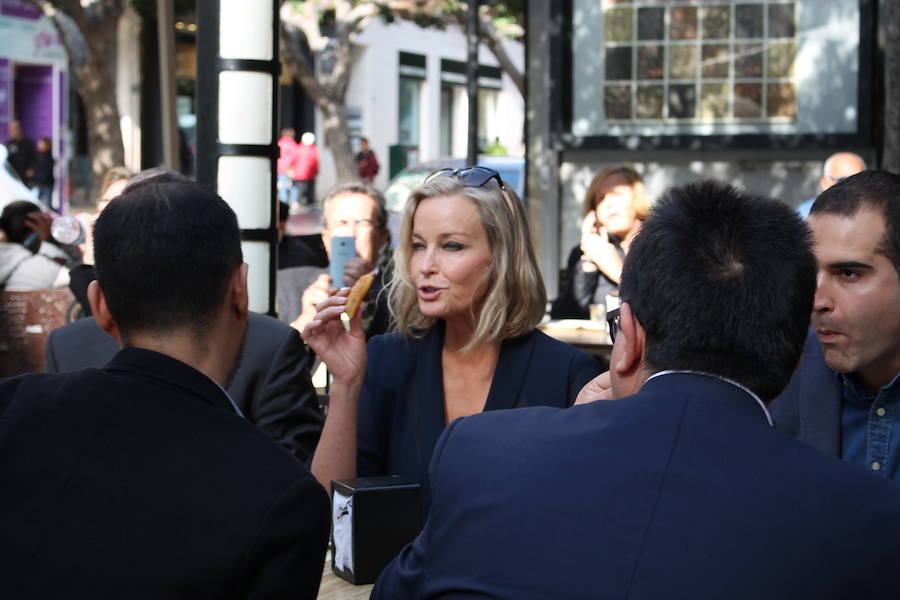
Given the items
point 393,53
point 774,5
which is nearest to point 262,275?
point 774,5

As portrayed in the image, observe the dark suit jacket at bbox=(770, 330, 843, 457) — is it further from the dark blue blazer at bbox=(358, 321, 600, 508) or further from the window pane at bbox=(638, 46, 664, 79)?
the window pane at bbox=(638, 46, 664, 79)

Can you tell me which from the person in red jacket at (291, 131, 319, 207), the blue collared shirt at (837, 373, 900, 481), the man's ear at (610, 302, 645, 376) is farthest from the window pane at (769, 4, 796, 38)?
the person in red jacket at (291, 131, 319, 207)

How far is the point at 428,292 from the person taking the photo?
3594mm

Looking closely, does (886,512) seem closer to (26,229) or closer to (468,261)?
(468,261)

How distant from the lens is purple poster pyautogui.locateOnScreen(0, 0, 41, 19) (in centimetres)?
2633

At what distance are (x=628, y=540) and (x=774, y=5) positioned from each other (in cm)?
956

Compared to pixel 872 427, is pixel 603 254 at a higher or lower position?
higher

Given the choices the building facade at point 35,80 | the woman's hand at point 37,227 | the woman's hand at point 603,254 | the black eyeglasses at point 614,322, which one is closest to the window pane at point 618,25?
the woman's hand at point 603,254

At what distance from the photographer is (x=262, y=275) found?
4.69m

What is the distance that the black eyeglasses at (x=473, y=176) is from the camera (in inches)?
145

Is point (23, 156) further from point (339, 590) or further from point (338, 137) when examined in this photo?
point (339, 590)

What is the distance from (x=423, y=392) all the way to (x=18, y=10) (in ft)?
85.6

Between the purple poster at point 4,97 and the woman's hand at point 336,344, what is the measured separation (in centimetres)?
2554

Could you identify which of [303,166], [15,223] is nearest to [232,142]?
[15,223]
